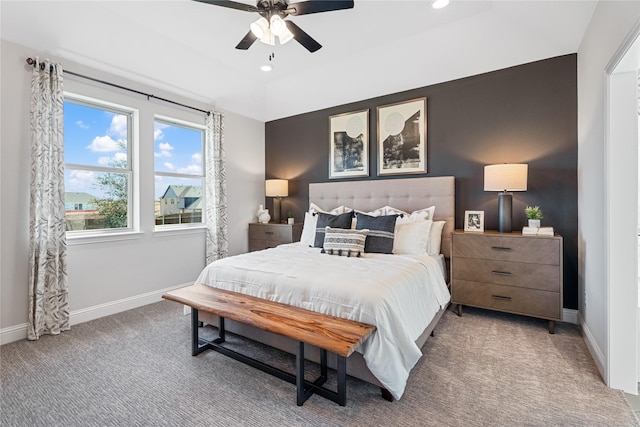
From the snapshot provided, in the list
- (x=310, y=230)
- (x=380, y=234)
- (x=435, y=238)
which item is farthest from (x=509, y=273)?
(x=310, y=230)

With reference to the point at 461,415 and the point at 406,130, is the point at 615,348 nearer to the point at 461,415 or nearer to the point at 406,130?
the point at 461,415

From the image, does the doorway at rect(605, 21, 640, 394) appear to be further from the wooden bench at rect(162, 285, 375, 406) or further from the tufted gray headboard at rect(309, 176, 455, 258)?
the wooden bench at rect(162, 285, 375, 406)

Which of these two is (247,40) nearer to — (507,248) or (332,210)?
(332,210)

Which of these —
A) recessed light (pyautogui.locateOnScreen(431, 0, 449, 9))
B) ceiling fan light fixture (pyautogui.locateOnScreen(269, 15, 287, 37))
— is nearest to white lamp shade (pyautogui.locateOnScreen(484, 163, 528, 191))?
recessed light (pyautogui.locateOnScreen(431, 0, 449, 9))

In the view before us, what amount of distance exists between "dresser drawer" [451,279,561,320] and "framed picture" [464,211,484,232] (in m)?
0.62

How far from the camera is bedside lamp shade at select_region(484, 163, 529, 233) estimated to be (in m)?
2.88

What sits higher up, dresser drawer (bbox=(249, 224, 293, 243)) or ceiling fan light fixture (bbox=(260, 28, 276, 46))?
ceiling fan light fixture (bbox=(260, 28, 276, 46))

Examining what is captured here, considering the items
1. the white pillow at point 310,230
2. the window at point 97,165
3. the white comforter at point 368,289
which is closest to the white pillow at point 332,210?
the white pillow at point 310,230

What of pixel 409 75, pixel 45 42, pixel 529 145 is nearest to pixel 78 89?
pixel 45 42

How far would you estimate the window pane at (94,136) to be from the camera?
3.08 meters

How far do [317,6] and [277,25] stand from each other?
0.34 meters

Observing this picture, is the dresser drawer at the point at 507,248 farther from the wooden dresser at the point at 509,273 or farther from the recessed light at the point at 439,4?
the recessed light at the point at 439,4

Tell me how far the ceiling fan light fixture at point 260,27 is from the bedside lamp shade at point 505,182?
253 centimetres

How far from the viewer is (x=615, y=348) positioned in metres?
1.87
